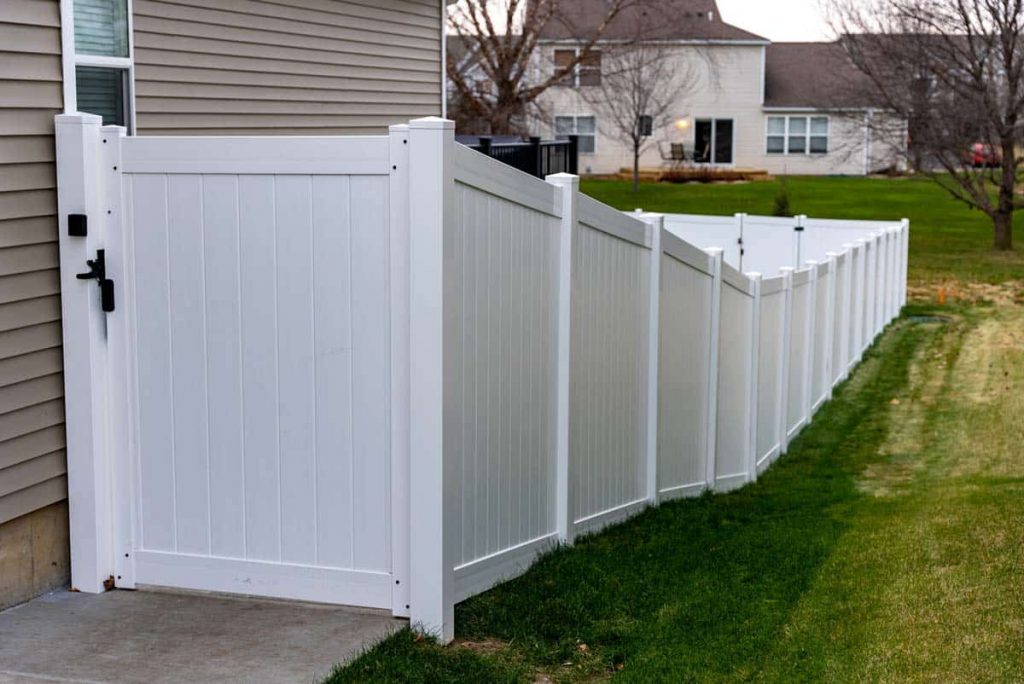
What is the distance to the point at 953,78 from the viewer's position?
2859 cm

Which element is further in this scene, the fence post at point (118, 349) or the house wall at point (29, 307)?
the fence post at point (118, 349)

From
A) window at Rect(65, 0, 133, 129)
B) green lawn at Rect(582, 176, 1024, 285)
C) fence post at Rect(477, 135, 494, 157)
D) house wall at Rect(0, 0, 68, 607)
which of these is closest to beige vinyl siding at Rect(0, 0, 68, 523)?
house wall at Rect(0, 0, 68, 607)

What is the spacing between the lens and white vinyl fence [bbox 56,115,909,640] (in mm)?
5062

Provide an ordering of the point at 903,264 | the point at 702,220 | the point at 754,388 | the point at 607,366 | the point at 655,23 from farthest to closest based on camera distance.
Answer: the point at 655,23 < the point at 702,220 < the point at 903,264 < the point at 754,388 < the point at 607,366

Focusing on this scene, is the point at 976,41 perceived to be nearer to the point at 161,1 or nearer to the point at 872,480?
the point at 872,480

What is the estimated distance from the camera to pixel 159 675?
4.58 meters

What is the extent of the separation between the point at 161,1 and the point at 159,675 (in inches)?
176

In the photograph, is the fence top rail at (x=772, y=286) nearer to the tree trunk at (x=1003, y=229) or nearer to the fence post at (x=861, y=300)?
the fence post at (x=861, y=300)

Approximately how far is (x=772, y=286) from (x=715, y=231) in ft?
37.6

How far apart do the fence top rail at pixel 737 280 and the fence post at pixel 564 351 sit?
2.94m

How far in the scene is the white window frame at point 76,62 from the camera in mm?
5594

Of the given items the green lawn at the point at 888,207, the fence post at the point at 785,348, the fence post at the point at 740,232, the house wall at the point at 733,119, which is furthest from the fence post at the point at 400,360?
the house wall at the point at 733,119

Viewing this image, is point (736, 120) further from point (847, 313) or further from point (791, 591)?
point (791, 591)

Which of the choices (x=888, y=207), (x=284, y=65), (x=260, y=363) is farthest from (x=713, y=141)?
(x=260, y=363)
